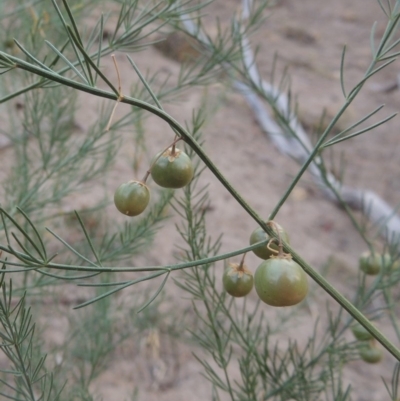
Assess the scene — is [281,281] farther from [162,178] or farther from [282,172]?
[282,172]

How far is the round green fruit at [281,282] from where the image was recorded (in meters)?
0.35

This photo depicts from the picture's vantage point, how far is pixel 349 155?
3.32m

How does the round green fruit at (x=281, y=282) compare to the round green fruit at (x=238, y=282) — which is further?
the round green fruit at (x=238, y=282)

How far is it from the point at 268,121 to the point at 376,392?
1.93 m

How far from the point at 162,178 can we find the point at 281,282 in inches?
4.4

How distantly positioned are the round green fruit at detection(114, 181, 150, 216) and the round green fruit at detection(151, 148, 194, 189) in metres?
0.02

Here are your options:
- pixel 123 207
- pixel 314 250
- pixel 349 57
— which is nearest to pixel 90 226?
pixel 314 250

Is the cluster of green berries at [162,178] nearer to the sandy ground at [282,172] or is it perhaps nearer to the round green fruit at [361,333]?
the round green fruit at [361,333]

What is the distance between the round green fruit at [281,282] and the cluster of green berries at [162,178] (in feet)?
0.28

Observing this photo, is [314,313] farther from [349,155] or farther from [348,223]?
[349,155]

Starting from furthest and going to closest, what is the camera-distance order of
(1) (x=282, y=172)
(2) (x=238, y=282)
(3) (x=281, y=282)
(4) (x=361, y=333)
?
(1) (x=282, y=172) < (4) (x=361, y=333) < (2) (x=238, y=282) < (3) (x=281, y=282)

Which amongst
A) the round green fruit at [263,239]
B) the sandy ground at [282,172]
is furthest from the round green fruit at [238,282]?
the sandy ground at [282,172]

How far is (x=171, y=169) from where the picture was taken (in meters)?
0.38

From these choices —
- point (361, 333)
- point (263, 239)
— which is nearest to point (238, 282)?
point (263, 239)
